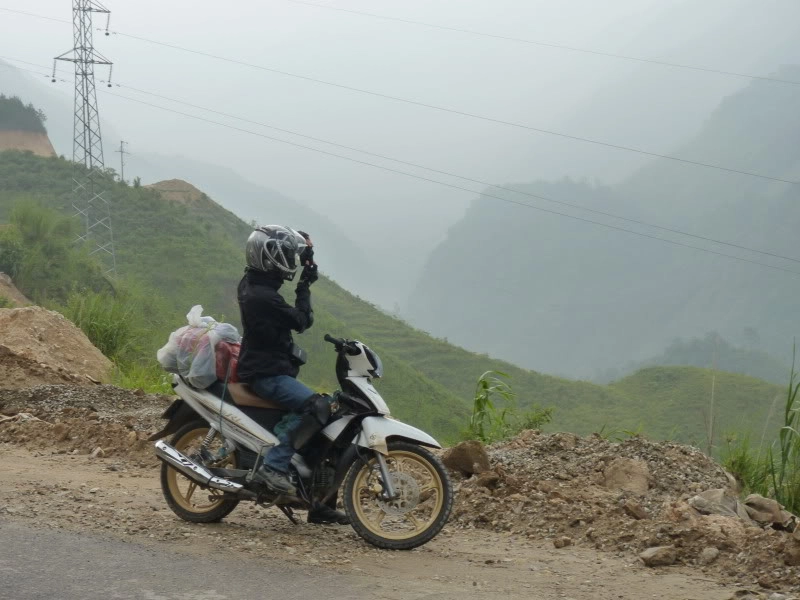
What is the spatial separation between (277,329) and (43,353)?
375 inches

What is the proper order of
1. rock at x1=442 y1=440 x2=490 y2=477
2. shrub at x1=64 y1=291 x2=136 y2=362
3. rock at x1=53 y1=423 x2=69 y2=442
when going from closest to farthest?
rock at x1=442 y1=440 x2=490 y2=477
rock at x1=53 y1=423 x2=69 y2=442
shrub at x1=64 y1=291 x2=136 y2=362

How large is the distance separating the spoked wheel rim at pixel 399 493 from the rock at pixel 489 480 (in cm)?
158

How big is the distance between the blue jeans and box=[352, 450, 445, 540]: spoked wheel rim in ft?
1.68

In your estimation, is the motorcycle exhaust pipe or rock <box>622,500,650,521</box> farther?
rock <box>622,500,650,521</box>

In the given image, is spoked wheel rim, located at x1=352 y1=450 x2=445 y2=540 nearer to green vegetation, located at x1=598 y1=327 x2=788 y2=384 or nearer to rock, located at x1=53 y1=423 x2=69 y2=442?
rock, located at x1=53 y1=423 x2=69 y2=442

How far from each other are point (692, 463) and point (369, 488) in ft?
12.4

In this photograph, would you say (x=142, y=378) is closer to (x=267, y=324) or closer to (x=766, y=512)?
(x=267, y=324)

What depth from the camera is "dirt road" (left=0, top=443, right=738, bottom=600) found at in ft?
17.8

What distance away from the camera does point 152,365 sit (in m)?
18.4

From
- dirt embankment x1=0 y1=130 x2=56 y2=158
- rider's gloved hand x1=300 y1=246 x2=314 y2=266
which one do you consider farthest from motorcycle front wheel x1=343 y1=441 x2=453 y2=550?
dirt embankment x1=0 y1=130 x2=56 y2=158

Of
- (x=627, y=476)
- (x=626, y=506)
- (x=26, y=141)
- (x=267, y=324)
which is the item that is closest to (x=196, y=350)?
(x=267, y=324)

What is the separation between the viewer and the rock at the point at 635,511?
24.0 feet

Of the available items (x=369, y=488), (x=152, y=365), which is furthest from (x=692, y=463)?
(x=152, y=365)

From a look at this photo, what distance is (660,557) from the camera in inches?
252
